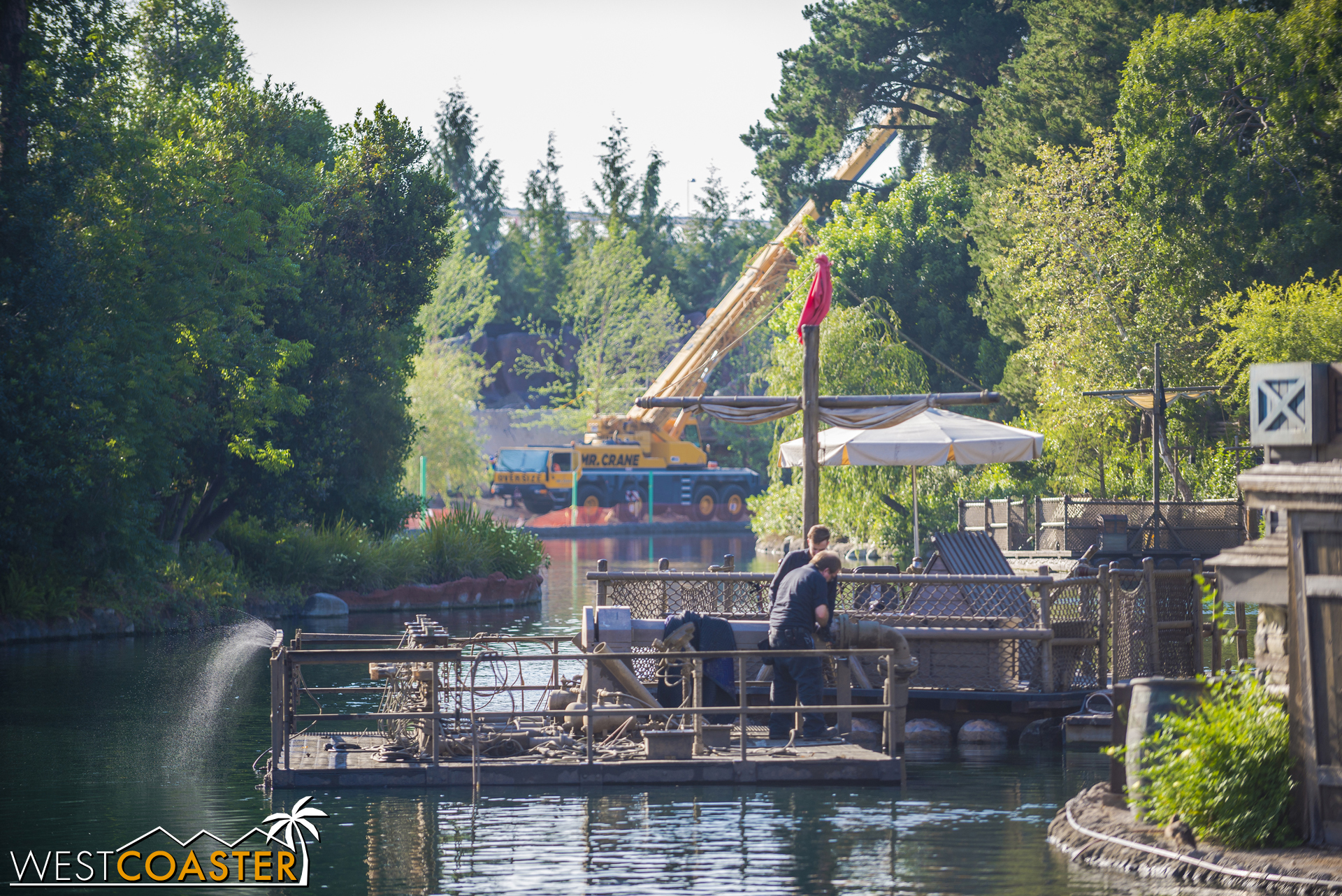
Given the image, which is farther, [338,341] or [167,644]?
[338,341]

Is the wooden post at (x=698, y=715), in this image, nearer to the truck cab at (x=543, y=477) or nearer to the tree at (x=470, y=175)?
the truck cab at (x=543, y=477)

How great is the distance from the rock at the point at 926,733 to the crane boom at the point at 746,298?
32859mm

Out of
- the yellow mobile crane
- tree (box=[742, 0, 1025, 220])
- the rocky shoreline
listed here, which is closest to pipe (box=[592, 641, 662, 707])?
the rocky shoreline

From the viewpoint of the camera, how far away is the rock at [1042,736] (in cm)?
1512

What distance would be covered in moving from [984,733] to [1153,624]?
2.03 meters

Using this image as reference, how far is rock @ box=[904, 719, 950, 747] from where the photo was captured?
1526 cm

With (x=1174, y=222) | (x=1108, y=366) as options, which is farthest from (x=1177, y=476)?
(x=1174, y=222)

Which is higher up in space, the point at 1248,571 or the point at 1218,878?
the point at 1248,571

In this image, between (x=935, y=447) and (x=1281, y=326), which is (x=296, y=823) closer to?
(x=935, y=447)

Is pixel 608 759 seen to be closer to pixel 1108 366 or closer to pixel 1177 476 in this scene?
pixel 1177 476

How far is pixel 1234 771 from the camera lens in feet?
29.5

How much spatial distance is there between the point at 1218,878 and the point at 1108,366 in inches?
1087

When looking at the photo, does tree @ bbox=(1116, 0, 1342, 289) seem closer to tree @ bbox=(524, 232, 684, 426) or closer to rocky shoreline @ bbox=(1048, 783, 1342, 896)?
rocky shoreline @ bbox=(1048, 783, 1342, 896)

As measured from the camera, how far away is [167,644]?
2559 cm
